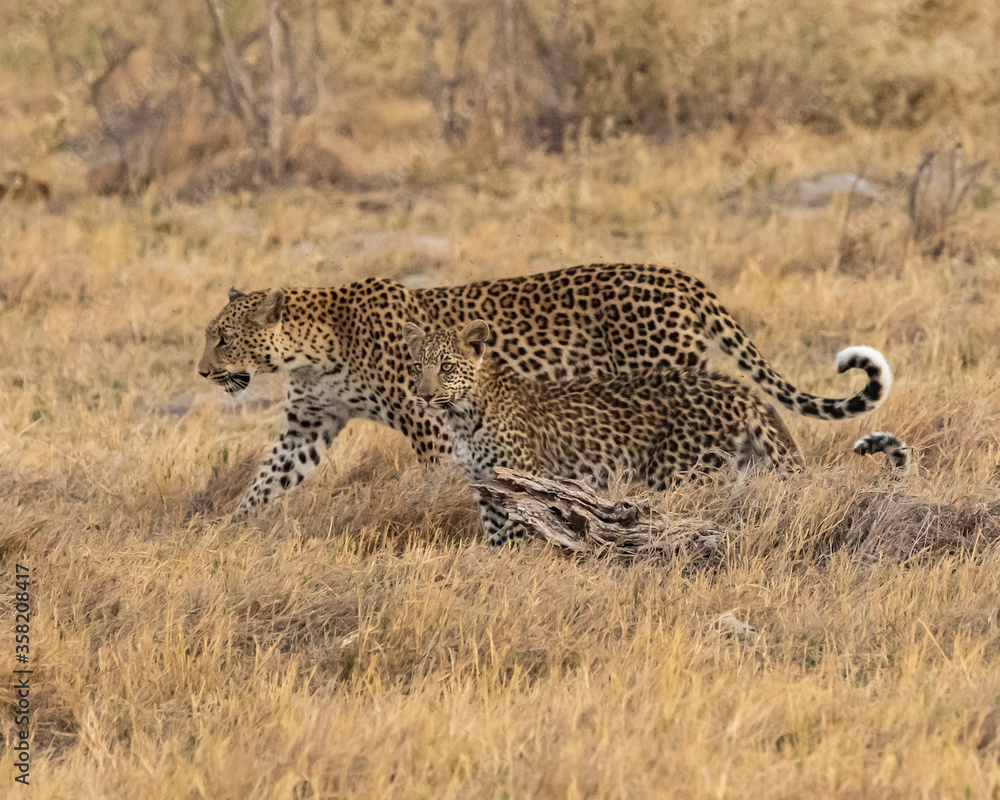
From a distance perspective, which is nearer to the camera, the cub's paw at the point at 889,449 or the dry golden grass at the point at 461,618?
the dry golden grass at the point at 461,618

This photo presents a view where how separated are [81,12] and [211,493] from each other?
68.9 ft

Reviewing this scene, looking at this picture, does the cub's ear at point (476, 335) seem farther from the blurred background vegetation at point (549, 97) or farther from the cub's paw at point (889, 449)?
the blurred background vegetation at point (549, 97)

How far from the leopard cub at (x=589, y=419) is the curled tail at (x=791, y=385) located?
4 cm

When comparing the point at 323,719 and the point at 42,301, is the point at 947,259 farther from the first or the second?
the point at 323,719

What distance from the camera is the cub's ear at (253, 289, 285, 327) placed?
605 centimetres

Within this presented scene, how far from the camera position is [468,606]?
4309 millimetres

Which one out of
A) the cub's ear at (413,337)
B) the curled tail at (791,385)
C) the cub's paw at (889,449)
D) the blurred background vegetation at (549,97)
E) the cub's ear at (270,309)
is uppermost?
the blurred background vegetation at (549,97)

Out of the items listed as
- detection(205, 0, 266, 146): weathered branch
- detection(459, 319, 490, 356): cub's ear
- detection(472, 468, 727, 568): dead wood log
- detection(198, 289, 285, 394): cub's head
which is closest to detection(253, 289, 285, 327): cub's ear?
detection(198, 289, 285, 394): cub's head

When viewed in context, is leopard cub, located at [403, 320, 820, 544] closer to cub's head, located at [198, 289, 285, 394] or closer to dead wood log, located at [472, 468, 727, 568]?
dead wood log, located at [472, 468, 727, 568]

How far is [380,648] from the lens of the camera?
4.07 m

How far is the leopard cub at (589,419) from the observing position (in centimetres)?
546

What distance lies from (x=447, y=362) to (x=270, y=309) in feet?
3.49

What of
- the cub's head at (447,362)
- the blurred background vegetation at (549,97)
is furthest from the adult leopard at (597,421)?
the blurred background vegetation at (549,97)

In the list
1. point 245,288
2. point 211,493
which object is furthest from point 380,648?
point 245,288
